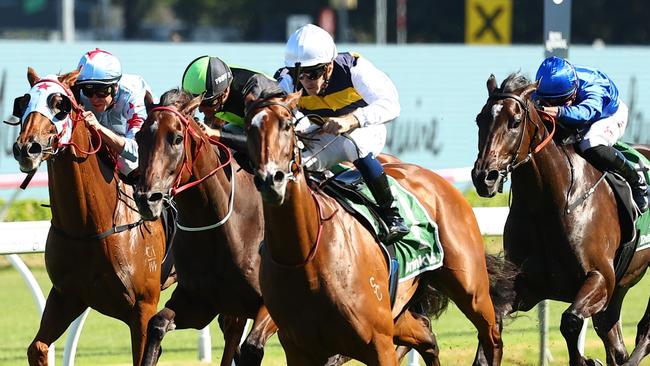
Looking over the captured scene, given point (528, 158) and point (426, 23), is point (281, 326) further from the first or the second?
point (426, 23)

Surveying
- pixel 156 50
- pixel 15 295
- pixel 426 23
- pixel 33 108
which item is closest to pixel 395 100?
pixel 33 108

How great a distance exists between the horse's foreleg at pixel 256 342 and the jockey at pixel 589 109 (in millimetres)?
1858

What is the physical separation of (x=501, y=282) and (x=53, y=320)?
2.18 meters

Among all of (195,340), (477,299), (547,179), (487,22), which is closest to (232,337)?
(477,299)

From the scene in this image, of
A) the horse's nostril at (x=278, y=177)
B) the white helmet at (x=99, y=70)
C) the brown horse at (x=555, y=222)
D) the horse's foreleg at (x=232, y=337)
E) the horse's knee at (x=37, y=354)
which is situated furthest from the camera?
the horse's foreleg at (x=232, y=337)

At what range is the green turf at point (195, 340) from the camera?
306 inches

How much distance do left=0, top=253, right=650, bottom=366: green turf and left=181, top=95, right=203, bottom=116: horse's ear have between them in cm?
252

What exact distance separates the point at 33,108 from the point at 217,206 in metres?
0.90

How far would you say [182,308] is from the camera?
5.54 meters

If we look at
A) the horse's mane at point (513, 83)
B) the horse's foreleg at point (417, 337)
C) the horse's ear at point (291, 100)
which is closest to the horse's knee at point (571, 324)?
the horse's foreleg at point (417, 337)

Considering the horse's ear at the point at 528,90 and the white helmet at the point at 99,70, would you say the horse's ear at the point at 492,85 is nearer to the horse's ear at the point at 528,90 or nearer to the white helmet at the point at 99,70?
the horse's ear at the point at 528,90

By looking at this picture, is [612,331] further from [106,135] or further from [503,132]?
[106,135]

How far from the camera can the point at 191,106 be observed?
5.28m

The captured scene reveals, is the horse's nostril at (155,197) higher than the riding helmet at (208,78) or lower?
lower
